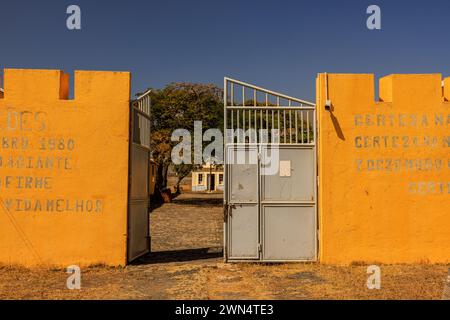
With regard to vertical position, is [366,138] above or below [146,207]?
above

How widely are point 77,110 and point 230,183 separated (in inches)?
127

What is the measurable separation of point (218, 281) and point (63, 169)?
3582 mm

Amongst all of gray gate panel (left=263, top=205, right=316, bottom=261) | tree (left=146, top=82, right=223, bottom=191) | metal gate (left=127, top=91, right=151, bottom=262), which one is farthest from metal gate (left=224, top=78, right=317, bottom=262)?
tree (left=146, top=82, right=223, bottom=191)

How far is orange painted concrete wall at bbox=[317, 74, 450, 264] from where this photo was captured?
28.7 ft

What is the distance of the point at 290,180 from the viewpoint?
9.12 meters

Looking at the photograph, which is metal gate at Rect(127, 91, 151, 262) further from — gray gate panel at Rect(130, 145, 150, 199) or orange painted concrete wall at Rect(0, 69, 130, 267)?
orange painted concrete wall at Rect(0, 69, 130, 267)

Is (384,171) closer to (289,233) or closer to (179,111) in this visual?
(289,233)

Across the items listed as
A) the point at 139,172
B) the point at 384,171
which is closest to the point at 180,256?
the point at 139,172

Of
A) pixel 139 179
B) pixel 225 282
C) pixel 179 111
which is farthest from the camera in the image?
pixel 179 111

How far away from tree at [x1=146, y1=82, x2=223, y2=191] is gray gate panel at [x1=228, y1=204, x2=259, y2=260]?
18927mm

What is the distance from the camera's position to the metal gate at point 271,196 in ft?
29.5

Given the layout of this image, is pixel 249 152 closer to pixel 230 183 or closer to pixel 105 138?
pixel 230 183
